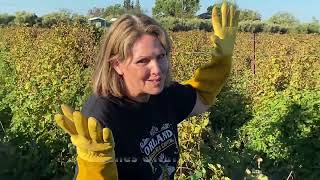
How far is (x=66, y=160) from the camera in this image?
502 cm

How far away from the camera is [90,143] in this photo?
1.88 m

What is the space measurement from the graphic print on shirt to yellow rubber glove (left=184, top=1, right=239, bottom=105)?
1.53 ft

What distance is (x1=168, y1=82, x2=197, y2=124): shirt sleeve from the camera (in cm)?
261

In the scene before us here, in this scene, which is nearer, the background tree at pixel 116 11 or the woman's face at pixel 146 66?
the woman's face at pixel 146 66

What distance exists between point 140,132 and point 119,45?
35 centimetres

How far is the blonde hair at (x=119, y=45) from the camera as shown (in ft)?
7.20

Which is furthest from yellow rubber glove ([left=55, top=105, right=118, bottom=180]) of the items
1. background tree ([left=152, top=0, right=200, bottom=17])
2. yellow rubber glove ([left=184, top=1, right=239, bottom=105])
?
background tree ([left=152, top=0, right=200, bottom=17])

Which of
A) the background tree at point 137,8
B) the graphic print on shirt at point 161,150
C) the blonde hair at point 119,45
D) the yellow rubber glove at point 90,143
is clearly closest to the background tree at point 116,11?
the background tree at point 137,8

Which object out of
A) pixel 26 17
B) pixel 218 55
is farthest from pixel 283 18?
pixel 218 55

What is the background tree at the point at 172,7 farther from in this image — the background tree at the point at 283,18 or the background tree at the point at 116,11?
the background tree at the point at 283,18

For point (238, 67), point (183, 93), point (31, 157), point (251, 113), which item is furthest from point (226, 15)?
Result: point (238, 67)

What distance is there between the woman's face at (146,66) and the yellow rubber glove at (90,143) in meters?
0.37

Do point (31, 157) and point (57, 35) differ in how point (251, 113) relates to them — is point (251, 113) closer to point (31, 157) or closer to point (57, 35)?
point (31, 157)

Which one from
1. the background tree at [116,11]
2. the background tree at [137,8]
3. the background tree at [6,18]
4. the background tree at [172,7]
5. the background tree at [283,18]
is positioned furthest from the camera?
the background tree at [172,7]
